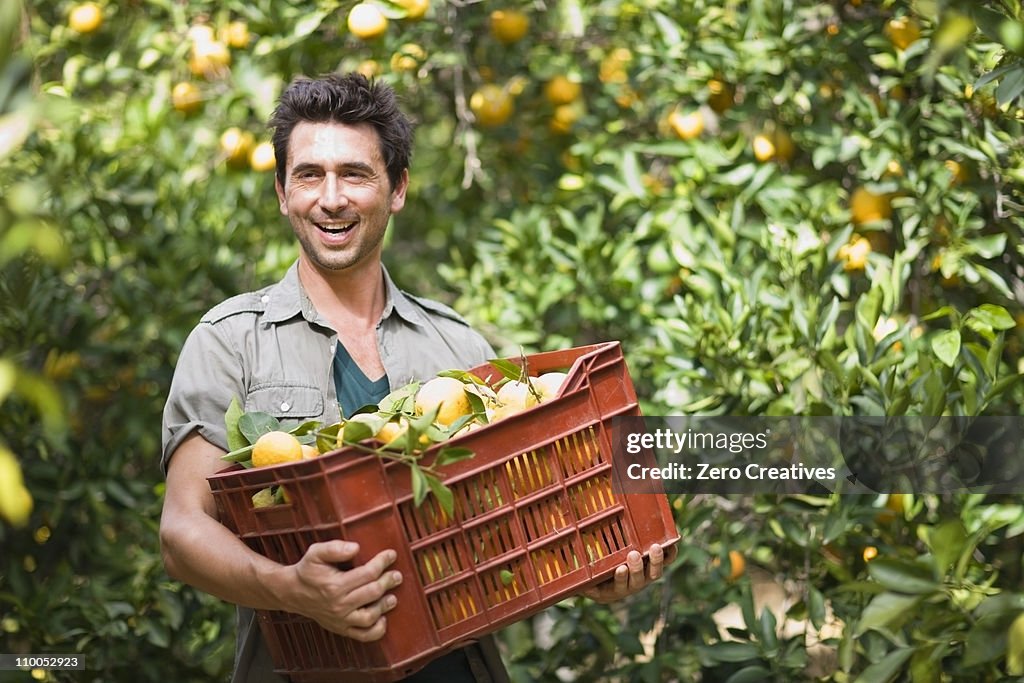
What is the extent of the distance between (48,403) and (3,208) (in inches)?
8.2

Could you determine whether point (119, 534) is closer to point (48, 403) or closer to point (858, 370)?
point (858, 370)

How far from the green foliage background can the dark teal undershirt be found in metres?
0.78

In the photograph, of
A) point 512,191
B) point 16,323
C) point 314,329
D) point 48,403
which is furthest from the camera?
point 512,191

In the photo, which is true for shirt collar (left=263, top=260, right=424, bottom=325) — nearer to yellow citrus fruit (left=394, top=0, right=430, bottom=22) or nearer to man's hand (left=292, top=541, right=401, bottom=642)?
man's hand (left=292, top=541, right=401, bottom=642)

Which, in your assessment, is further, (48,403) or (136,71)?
(136,71)

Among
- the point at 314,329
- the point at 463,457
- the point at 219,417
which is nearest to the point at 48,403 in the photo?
the point at 463,457

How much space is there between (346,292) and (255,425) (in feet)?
1.45

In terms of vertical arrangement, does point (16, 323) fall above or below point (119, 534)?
above

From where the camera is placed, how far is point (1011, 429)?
2311 millimetres

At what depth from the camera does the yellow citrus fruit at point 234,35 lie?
3275 mm

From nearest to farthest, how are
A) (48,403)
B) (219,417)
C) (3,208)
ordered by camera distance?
(48,403)
(3,208)
(219,417)

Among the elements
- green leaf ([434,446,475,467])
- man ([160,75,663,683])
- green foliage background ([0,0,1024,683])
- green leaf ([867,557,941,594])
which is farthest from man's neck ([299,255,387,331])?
green leaf ([867,557,941,594])

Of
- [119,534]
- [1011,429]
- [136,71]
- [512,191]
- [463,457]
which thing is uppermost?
[136,71]

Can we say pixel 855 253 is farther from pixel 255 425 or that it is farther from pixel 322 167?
pixel 255 425
